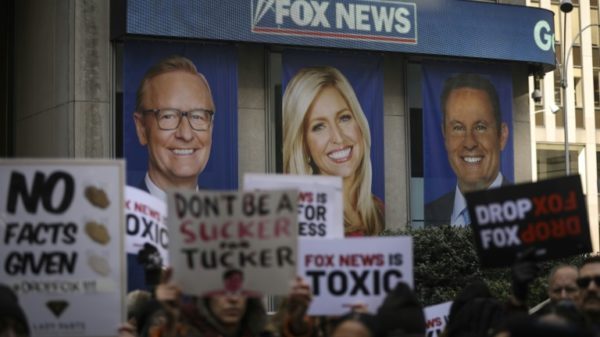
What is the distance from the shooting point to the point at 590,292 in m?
8.20

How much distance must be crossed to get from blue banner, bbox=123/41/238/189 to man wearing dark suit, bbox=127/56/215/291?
11 centimetres

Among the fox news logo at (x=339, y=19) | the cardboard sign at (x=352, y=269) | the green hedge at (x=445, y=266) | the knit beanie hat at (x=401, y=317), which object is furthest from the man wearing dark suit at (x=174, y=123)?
the knit beanie hat at (x=401, y=317)

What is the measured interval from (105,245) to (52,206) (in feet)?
1.34

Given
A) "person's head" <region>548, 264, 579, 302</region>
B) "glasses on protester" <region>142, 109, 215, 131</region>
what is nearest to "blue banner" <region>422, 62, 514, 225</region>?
"glasses on protester" <region>142, 109, 215, 131</region>

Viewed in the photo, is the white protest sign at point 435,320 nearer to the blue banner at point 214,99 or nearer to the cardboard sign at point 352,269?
the cardboard sign at point 352,269

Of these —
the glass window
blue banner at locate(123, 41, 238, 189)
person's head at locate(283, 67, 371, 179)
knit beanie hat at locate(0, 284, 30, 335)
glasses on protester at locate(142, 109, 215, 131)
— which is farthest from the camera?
the glass window

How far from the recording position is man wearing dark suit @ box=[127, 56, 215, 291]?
82.3 feet

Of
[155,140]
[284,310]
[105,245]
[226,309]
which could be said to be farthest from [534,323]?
[155,140]

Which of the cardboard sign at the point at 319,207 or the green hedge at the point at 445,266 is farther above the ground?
the cardboard sign at the point at 319,207

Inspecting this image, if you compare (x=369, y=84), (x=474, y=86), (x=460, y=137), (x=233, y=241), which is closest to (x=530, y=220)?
(x=233, y=241)

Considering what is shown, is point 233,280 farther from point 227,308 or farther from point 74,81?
point 74,81

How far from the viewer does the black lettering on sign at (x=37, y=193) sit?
26.5 feet

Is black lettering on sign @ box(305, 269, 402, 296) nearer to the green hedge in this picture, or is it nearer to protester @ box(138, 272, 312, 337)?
protester @ box(138, 272, 312, 337)

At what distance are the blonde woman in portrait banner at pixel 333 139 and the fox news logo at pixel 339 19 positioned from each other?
928 millimetres
